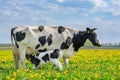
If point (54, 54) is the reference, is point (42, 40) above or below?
above

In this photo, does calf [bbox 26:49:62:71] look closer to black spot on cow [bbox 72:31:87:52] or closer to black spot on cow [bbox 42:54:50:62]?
black spot on cow [bbox 42:54:50:62]

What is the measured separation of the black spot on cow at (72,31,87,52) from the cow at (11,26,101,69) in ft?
0.13

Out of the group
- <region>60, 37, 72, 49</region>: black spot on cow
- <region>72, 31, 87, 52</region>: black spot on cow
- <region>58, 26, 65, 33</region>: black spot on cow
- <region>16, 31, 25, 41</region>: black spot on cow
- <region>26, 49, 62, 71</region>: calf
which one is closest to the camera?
<region>26, 49, 62, 71</region>: calf

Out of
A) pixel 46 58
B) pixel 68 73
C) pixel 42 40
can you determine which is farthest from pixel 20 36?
pixel 68 73

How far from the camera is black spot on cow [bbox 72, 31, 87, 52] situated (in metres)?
21.3

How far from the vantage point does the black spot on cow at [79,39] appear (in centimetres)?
2134

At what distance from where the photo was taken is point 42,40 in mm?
20578

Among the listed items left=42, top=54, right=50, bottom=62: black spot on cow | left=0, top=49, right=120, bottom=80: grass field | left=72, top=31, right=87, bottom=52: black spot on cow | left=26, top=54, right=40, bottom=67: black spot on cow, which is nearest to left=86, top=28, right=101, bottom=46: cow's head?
left=72, top=31, right=87, bottom=52: black spot on cow

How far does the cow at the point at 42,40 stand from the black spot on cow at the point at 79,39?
0.04 m

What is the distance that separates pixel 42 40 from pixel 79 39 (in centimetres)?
212

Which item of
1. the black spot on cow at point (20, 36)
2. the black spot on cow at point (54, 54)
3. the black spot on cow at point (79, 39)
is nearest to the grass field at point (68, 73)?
the black spot on cow at point (54, 54)

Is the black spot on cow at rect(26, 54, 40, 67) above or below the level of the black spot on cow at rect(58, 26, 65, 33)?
below

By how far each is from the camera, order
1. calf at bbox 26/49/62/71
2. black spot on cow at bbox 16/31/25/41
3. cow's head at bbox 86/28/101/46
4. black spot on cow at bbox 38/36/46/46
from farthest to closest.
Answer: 1. cow's head at bbox 86/28/101/46
2. black spot on cow at bbox 38/36/46/46
3. black spot on cow at bbox 16/31/25/41
4. calf at bbox 26/49/62/71

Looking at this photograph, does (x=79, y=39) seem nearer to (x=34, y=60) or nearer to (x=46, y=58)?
(x=46, y=58)
